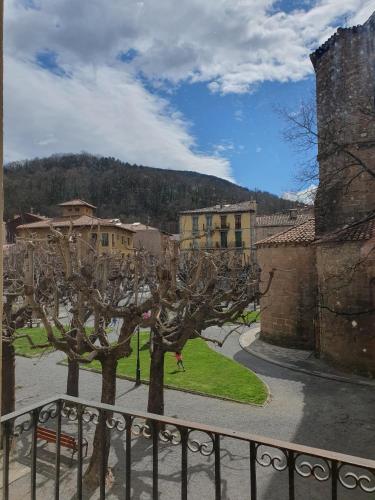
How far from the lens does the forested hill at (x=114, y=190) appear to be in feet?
281

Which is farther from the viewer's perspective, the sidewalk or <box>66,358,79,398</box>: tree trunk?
the sidewalk

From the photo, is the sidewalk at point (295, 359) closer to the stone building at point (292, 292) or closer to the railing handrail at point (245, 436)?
the stone building at point (292, 292)

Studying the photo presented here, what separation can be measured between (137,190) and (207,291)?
91924 mm

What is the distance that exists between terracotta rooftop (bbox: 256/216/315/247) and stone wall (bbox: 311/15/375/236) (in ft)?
5.60

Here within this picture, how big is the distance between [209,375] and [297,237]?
30.3ft

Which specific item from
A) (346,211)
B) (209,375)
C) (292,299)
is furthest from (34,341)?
(346,211)

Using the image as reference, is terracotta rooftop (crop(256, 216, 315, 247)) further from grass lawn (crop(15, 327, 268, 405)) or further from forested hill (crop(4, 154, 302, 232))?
forested hill (crop(4, 154, 302, 232))

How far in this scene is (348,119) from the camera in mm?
17047

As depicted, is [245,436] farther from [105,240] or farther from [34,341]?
[105,240]

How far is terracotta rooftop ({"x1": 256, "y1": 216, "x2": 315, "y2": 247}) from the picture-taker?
19.8 m

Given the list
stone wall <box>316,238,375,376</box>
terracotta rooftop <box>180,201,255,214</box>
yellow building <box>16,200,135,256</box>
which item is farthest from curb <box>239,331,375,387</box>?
terracotta rooftop <box>180,201,255,214</box>

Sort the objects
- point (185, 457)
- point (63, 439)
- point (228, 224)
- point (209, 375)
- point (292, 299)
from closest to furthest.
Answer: point (185, 457)
point (63, 439)
point (209, 375)
point (292, 299)
point (228, 224)

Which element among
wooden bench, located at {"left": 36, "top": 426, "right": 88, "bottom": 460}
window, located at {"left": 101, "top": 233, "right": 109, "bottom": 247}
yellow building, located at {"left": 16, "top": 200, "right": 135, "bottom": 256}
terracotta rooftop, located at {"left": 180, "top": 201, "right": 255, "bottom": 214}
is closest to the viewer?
wooden bench, located at {"left": 36, "top": 426, "right": 88, "bottom": 460}

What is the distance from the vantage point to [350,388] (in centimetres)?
1345
